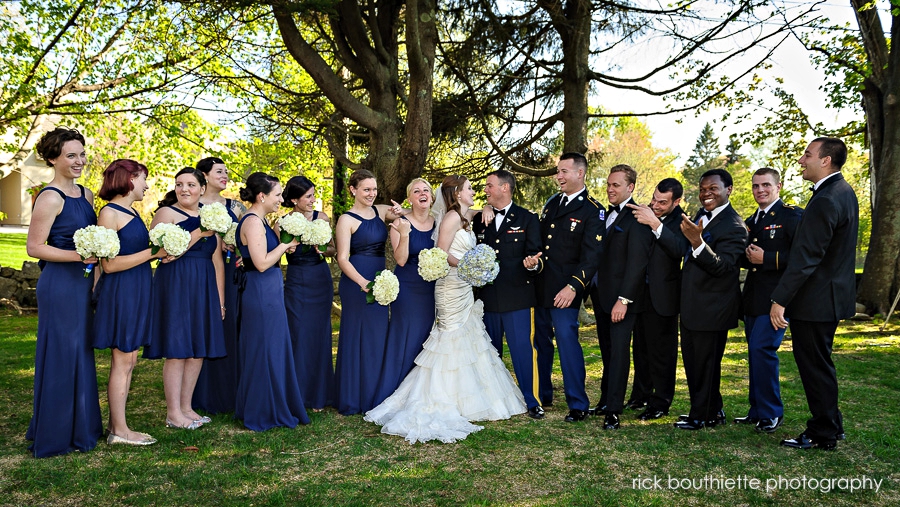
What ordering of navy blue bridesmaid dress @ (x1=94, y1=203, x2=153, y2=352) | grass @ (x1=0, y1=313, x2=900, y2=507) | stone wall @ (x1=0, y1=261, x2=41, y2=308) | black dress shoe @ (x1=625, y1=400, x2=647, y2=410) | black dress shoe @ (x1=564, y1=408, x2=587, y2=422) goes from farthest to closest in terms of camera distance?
stone wall @ (x1=0, y1=261, x2=41, y2=308) → black dress shoe @ (x1=625, y1=400, x2=647, y2=410) → black dress shoe @ (x1=564, y1=408, x2=587, y2=422) → navy blue bridesmaid dress @ (x1=94, y1=203, x2=153, y2=352) → grass @ (x1=0, y1=313, x2=900, y2=507)

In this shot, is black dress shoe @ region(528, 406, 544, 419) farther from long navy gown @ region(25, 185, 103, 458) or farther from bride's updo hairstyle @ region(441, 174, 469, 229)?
long navy gown @ region(25, 185, 103, 458)

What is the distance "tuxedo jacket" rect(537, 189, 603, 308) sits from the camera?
19.2 feet

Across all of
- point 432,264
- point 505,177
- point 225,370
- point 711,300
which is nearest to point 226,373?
point 225,370

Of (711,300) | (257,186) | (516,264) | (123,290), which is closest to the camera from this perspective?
(123,290)

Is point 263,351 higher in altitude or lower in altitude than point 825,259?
lower

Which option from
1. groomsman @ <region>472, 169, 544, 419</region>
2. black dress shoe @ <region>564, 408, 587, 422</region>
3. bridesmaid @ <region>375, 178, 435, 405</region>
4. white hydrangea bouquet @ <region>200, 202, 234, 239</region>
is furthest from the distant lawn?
black dress shoe @ <region>564, 408, 587, 422</region>

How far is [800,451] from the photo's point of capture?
5.04 m

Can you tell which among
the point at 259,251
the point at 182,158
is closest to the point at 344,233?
the point at 259,251

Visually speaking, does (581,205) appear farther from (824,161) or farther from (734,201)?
(734,201)

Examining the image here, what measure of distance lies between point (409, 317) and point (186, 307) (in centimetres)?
204

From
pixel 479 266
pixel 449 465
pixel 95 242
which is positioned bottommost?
pixel 449 465

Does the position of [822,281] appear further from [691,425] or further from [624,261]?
[691,425]

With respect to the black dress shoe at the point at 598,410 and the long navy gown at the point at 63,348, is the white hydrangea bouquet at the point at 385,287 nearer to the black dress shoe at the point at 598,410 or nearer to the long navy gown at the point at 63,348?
the black dress shoe at the point at 598,410

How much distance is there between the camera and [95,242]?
463 cm
